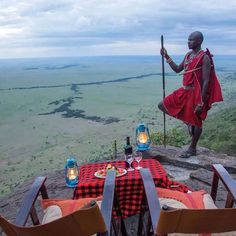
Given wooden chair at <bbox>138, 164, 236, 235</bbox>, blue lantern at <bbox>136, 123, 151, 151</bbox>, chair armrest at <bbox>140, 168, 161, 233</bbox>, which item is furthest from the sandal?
wooden chair at <bbox>138, 164, 236, 235</bbox>

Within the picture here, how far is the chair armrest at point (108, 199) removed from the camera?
2.18m

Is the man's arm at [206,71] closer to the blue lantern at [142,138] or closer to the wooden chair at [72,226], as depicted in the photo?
the blue lantern at [142,138]

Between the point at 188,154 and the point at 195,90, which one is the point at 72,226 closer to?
the point at 195,90

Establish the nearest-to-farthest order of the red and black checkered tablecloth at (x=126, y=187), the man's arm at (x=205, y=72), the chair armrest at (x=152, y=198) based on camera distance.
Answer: the chair armrest at (x=152, y=198) < the red and black checkered tablecloth at (x=126, y=187) < the man's arm at (x=205, y=72)

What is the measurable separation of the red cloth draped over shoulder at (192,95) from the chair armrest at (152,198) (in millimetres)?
1815

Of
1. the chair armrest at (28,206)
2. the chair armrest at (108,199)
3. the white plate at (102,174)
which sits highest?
the chair armrest at (108,199)

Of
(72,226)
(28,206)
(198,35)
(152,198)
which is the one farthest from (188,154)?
(72,226)

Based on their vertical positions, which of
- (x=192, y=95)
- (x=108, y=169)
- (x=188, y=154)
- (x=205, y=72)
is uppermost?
(x=205, y=72)

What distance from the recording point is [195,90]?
4.40 meters

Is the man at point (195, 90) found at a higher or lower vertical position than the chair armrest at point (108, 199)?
higher

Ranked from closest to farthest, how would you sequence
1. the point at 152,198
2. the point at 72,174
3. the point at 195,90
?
the point at 152,198, the point at 72,174, the point at 195,90

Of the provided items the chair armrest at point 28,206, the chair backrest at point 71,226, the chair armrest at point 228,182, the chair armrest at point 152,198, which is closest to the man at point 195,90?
the chair armrest at point 228,182

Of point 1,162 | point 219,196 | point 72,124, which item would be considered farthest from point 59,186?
point 72,124

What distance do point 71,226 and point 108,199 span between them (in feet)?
1.85
